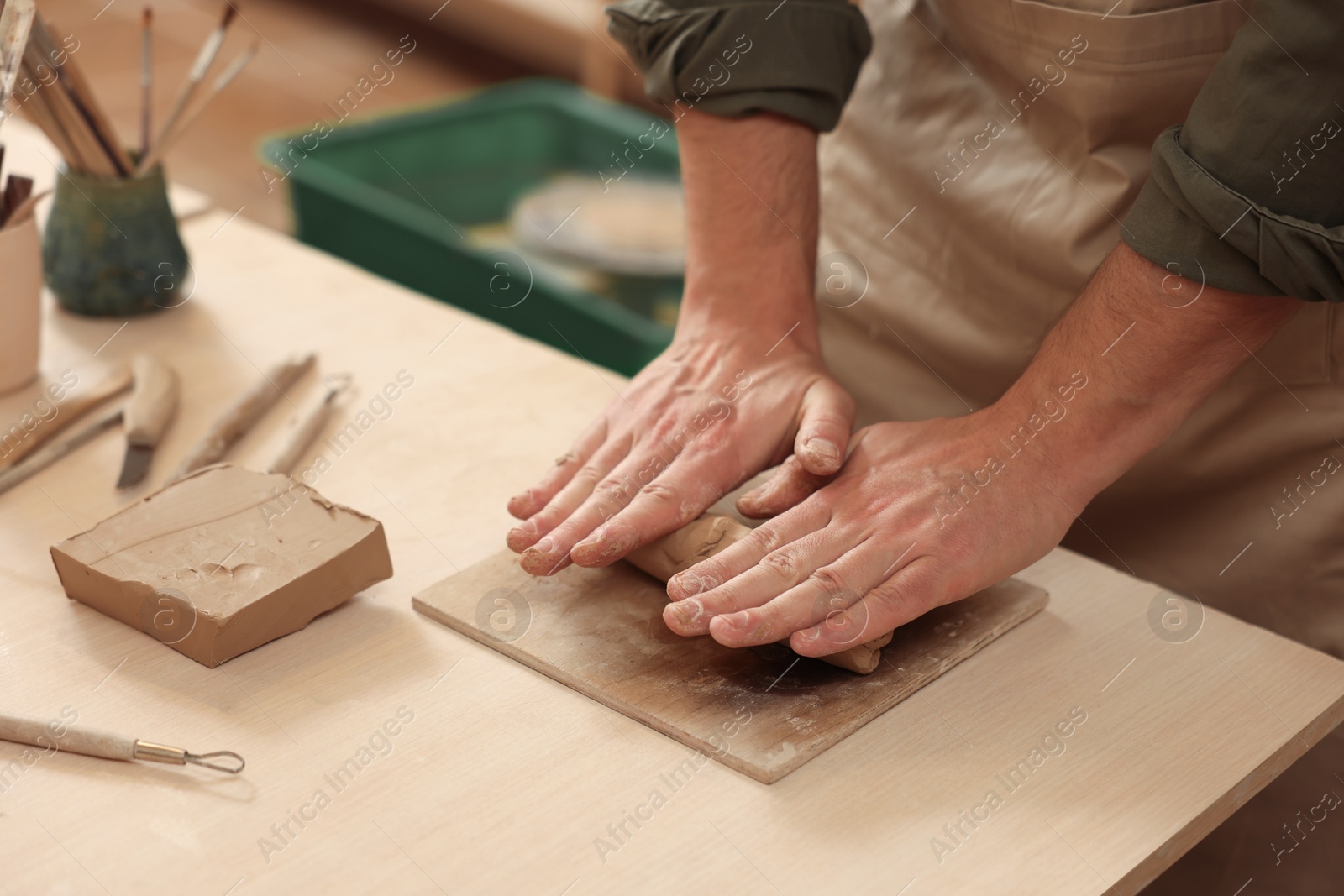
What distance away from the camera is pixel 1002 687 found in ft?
2.77

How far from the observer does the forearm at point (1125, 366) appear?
88cm

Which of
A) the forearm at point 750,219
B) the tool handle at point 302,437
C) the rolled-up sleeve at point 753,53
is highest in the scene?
the rolled-up sleeve at point 753,53

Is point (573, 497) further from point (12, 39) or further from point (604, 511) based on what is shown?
point (12, 39)

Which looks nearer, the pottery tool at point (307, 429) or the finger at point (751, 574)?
the finger at point (751, 574)

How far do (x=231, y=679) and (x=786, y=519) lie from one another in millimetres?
398

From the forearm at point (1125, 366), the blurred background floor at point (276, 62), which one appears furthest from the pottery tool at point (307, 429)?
the blurred background floor at point (276, 62)

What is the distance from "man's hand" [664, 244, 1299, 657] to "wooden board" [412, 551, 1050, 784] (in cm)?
3

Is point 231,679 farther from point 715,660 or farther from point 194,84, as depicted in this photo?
point 194,84

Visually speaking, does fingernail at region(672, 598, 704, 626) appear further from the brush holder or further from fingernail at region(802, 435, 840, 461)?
the brush holder

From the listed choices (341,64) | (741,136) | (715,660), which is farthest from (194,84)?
(341,64)

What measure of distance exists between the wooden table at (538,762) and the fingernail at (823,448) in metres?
0.18

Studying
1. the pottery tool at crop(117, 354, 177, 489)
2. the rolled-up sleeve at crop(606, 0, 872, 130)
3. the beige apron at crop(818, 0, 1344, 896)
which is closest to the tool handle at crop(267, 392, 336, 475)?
the pottery tool at crop(117, 354, 177, 489)

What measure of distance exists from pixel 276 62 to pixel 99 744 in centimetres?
386

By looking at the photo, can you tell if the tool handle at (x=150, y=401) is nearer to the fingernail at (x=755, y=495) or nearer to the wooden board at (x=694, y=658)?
the wooden board at (x=694, y=658)
